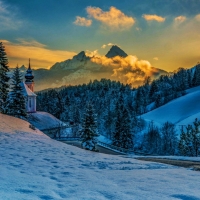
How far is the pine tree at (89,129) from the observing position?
29.1m

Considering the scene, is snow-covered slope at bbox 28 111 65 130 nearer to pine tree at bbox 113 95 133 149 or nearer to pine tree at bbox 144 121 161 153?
pine tree at bbox 113 95 133 149

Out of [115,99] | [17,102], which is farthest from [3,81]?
[115,99]

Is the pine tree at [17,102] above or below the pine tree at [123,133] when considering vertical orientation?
above

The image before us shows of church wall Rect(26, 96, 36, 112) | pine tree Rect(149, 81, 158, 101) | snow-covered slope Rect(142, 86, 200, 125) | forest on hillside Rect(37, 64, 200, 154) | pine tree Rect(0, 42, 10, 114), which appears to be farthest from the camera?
pine tree Rect(149, 81, 158, 101)

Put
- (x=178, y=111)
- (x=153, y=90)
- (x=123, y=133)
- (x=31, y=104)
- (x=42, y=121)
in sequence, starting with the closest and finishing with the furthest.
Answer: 1. (x=123, y=133)
2. (x=42, y=121)
3. (x=31, y=104)
4. (x=178, y=111)
5. (x=153, y=90)

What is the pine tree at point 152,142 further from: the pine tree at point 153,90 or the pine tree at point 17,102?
the pine tree at point 153,90

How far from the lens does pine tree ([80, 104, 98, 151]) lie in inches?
1144

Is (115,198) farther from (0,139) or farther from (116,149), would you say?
(116,149)

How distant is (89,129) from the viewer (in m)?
29.9

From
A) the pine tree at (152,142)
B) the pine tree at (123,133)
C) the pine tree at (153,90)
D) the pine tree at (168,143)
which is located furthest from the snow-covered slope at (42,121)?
the pine tree at (153,90)

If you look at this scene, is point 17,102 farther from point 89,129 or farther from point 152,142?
point 152,142

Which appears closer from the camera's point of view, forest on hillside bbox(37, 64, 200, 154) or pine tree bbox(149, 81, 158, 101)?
forest on hillside bbox(37, 64, 200, 154)

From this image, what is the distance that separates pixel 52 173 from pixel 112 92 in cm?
17051

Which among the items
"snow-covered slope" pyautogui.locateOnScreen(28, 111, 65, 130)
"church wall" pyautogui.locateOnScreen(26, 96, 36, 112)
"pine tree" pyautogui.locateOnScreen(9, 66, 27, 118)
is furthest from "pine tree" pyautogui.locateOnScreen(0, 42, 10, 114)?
"church wall" pyautogui.locateOnScreen(26, 96, 36, 112)
